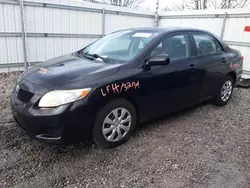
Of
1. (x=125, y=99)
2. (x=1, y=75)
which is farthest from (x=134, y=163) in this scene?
(x=1, y=75)

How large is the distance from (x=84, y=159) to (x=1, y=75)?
463 centimetres

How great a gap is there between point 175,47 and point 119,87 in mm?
1328

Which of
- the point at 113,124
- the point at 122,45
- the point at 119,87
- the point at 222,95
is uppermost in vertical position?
the point at 122,45

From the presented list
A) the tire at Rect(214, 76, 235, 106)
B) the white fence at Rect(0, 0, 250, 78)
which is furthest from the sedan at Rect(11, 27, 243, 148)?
the white fence at Rect(0, 0, 250, 78)

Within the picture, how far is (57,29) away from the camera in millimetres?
6977

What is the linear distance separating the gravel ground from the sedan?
29 cm

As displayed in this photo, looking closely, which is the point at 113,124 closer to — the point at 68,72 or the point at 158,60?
the point at 68,72

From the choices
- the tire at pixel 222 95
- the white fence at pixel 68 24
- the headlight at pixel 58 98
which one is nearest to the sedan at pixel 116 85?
the headlight at pixel 58 98

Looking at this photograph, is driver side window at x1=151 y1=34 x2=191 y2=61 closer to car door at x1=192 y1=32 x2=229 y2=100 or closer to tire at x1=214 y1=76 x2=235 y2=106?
car door at x1=192 y1=32 x2=229 y2=100

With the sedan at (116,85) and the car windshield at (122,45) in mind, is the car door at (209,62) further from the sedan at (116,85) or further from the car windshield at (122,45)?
the car windshield at (122,45)

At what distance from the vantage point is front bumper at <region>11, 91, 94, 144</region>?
2.45 meters

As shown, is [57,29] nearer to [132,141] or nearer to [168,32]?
[168,32]

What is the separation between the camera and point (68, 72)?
2.78m

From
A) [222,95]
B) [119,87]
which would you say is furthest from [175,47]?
[222,95]
